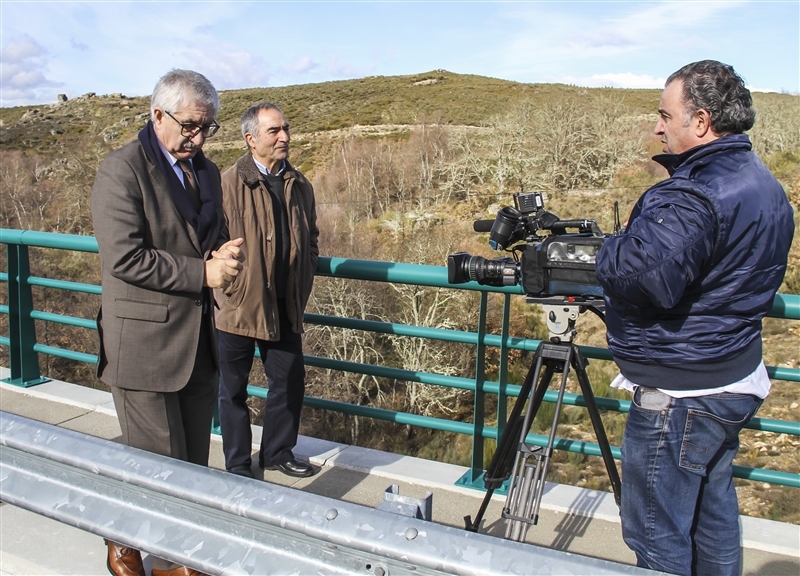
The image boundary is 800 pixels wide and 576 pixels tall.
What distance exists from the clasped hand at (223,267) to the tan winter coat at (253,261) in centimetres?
91

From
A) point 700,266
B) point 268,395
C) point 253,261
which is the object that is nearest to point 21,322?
point 268,395

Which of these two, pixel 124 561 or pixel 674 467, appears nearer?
pixel 674 467

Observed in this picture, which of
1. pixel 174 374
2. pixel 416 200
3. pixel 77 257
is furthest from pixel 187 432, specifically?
pixel 416 200

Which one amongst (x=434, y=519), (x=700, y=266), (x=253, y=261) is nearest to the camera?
(x=700, y=266)

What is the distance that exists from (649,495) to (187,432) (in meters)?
1.74

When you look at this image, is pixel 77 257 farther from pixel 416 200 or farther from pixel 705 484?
pixel 705 484

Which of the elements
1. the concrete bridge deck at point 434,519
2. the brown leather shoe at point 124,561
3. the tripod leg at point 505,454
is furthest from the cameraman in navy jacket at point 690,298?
the brown leather shoe at point 124,561

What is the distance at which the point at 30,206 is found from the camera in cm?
4631

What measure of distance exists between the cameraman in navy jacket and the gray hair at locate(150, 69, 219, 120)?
4.97 feet

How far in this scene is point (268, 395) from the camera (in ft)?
12.3

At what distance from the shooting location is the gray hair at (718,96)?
6.72ft

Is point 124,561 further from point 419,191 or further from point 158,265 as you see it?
point 419,191

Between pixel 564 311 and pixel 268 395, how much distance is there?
181 cm

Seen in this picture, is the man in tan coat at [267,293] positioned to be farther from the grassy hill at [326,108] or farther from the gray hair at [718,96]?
the grassy hill at [326,108]
